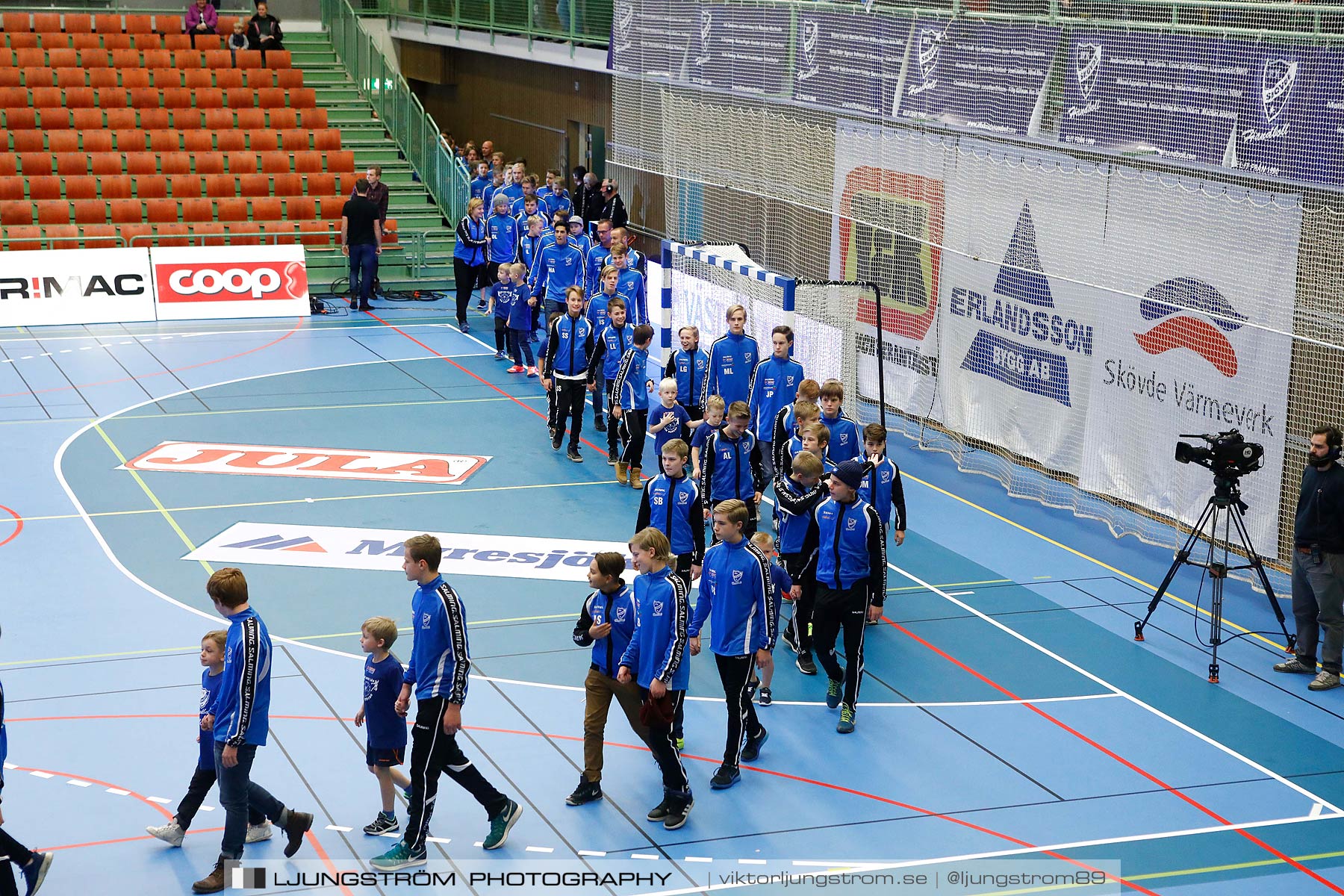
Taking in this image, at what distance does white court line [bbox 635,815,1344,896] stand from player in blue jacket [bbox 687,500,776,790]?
116 centimetres

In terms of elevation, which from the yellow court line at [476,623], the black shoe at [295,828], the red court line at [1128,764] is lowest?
the red court line at [1128,764]

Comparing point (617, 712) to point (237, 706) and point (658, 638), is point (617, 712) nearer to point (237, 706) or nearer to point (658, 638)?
point (658, 638)

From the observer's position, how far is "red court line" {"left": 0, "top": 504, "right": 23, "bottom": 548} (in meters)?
14.4

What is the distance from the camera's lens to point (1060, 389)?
54.7ft

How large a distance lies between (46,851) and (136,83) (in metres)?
27.7

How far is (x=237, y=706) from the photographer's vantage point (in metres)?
7.91

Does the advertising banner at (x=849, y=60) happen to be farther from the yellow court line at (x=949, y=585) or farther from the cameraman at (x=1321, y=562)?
the cameraman at (x=1321, y=562)

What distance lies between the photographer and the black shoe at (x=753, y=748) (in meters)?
9.95

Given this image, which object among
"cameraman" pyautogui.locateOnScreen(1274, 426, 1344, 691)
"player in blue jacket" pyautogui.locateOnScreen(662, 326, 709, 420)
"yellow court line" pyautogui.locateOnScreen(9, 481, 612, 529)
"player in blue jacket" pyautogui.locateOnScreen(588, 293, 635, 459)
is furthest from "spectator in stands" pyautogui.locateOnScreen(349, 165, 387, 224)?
"cameraman" pyautogui.locateOnScreen(1274, 426, 1344, 691)

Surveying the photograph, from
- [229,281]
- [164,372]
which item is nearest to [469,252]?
[229,281]

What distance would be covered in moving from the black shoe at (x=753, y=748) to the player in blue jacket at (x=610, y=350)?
646cm

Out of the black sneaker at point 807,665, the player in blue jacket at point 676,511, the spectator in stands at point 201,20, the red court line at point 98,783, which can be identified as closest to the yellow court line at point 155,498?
the red court line at point 98,783

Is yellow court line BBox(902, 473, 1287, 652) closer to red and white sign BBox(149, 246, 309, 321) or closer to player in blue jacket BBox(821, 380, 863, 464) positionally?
Answer: player in blue jacket BBox(821, 380, 863, 464)

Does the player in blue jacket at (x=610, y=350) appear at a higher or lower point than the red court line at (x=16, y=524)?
higher
